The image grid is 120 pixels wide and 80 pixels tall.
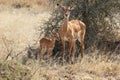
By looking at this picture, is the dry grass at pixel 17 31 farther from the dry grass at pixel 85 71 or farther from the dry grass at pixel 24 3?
the dry grass at pixel 24 3

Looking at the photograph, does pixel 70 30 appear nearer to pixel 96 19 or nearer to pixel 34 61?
pixel 34 61

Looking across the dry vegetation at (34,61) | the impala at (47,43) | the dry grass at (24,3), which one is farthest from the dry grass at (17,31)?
the dry grass at (24,3)

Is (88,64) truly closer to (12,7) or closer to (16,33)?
(16,33)

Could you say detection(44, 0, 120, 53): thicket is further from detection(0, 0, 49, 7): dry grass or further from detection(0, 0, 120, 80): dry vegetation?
detection(0, 0, 49, 7): dry grass

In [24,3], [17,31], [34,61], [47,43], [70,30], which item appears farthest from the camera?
[24,3]

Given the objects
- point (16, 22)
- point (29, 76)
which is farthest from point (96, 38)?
point (29, 76)

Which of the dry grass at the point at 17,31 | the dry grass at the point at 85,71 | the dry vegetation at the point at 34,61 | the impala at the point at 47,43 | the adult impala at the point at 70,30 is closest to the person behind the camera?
the dry vegetation at the point at 34,61

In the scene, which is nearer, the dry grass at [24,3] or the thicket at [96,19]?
the thicket at [96,19]

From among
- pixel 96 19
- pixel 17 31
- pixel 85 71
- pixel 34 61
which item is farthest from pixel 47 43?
pixel 17 31

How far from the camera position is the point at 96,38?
13.8 meters

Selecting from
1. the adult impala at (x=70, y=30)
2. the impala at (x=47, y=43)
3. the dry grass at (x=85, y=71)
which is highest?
the adult impala at (x=70, y=30)

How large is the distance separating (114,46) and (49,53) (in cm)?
295

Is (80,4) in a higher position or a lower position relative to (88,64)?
higher

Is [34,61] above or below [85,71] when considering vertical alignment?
above
